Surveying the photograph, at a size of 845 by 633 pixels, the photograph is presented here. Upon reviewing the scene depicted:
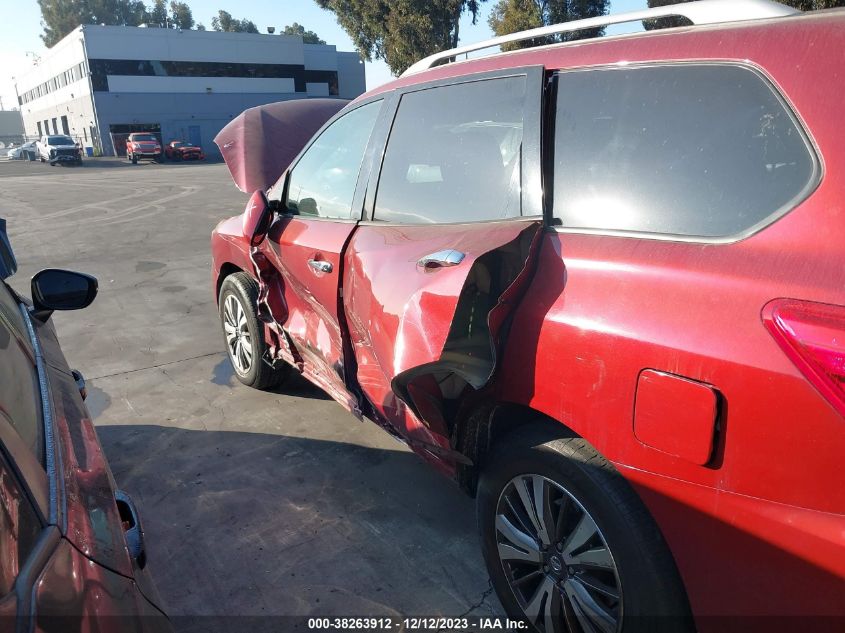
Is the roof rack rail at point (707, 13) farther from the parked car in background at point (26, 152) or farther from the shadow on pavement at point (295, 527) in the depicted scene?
the parked car in background at point (26, 152)

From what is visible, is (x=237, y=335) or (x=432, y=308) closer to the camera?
(x=432, y=308)

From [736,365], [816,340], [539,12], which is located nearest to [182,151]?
[539,12]

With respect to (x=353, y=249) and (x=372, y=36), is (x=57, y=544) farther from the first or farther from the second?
(x=372, y=36)

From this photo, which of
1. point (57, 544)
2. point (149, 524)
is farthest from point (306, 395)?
point (57, 544)

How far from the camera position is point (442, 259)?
213cm

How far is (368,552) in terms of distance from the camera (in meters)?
2.76

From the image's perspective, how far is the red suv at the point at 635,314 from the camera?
143cm

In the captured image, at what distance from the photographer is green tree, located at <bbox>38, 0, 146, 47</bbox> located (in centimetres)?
7944

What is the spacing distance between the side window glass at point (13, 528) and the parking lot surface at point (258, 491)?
1544 mm

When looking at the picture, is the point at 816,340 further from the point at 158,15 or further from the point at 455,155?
→ the point at 158,15

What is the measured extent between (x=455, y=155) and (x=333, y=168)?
3.36 feet

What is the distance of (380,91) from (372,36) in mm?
26638

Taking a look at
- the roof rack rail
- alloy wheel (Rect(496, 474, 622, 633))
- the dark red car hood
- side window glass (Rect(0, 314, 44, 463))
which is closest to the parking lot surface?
alloy wheel (Rect(496, 474, 622, 633))

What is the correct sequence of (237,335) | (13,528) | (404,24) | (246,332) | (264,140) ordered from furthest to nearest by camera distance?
1. (404,24)
2. (264,140)
3. (237,335)
4. (246,332)
5. (13,528)
